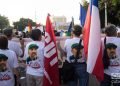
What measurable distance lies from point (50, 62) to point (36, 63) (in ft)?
0.96

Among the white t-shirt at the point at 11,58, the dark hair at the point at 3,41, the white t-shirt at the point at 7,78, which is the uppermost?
the dark hair at the point at 3,41

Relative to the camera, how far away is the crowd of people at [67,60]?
6797 mm

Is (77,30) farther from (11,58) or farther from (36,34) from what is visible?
(11,58)

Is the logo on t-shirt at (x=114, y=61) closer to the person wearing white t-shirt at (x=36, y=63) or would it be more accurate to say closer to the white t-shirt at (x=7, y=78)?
the person wearing white t-shirt at (x=36, y=63)

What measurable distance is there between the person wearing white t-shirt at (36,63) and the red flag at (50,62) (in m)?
0.08

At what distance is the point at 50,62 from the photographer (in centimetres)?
756

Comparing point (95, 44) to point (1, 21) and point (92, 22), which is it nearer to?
point (92, 22)

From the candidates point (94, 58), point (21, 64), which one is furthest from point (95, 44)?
point (21, 64)

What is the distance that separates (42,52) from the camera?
24.6 ft

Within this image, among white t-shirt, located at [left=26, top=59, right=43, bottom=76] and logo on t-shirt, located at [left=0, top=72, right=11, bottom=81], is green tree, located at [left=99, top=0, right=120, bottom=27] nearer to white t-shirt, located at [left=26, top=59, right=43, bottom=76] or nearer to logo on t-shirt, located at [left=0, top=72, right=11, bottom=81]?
white t-shirt, located at [left=26, top=59, right=43, bottom=76]

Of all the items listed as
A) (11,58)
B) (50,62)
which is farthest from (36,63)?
(11,58)

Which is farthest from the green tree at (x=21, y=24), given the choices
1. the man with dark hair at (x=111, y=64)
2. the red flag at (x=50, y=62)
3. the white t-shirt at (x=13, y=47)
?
the man with dark hair at (x=111, y=64)

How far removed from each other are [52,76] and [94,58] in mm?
1319

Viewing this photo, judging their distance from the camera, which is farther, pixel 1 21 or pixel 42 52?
pixel 1 21
